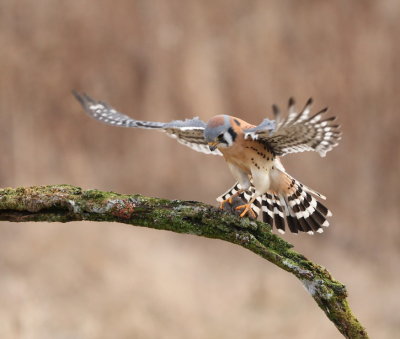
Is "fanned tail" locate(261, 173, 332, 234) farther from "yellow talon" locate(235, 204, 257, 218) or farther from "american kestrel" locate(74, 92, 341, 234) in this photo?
"yellow talon" locate(235, 204, 257, 218)

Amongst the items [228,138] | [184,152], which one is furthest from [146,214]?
[184,152]

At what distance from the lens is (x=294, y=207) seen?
516 centimetres

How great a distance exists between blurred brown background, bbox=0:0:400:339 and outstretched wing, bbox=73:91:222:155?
4296mm

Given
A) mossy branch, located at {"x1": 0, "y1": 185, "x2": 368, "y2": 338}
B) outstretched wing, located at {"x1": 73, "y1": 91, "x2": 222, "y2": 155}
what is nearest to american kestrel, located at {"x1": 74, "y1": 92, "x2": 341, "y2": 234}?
outstretched wing, located at {"x1": 73, "y1": 91, "x2": 222, "y2": 155}

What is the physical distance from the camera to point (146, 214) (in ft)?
14.3

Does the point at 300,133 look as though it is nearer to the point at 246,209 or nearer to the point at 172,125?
the point at 246,209

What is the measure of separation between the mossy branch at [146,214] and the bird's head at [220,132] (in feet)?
1.56

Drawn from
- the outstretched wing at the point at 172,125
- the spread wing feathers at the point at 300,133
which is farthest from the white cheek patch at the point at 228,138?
the outstretched wing at the point at 172,125

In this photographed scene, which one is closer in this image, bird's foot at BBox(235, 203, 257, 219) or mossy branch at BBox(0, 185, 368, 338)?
mossy branch at BBox(0, 185, 368, 338)

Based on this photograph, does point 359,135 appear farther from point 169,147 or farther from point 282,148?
point 282,148

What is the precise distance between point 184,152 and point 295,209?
575 cm

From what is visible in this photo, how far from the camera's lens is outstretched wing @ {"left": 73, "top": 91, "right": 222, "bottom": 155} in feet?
16.5

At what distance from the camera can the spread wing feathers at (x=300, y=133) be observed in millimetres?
4270

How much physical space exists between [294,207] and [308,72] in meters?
6.11
